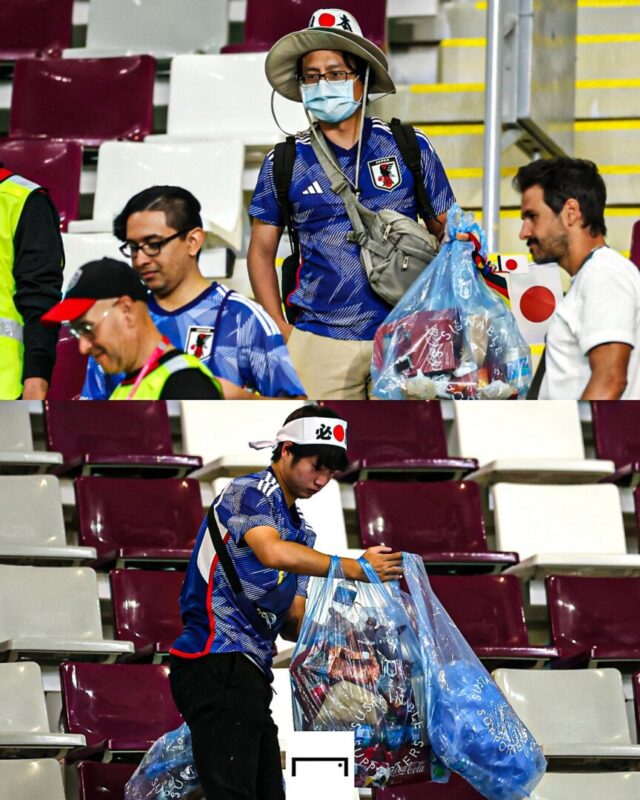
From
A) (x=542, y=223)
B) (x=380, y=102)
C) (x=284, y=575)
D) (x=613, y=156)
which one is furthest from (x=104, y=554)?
(x=613, y=156)

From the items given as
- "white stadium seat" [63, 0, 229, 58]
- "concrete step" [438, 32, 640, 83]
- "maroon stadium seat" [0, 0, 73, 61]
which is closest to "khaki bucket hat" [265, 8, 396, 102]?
"concrete step" [438, 32, 640, 83]

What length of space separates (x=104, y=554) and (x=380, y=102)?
2.08m

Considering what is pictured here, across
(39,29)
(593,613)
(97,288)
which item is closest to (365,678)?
(97,288)

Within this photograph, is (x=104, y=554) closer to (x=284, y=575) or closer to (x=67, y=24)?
(x=284, y=575)

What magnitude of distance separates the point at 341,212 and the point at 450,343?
411 millimetres

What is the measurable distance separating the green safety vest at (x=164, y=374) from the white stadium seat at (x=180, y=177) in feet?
6.60

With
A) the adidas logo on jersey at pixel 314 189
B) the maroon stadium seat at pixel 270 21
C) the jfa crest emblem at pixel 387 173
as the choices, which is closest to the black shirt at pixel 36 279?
the adidas logo on jersey at pixel 314 189

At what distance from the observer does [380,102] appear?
5.71m

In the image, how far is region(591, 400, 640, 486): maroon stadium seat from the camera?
5.00 m

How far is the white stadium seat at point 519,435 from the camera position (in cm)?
498

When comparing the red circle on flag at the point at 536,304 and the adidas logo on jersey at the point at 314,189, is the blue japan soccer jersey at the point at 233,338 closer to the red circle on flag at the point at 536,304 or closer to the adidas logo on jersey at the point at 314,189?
the adidas logo on jersey at the point at 314,189

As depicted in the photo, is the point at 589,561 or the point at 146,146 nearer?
the point at 589,561

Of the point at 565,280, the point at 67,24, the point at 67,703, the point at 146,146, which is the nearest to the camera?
the point at 67,703

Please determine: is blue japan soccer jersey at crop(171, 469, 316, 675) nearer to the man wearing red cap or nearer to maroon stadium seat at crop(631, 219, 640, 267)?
the man wearing red cap
